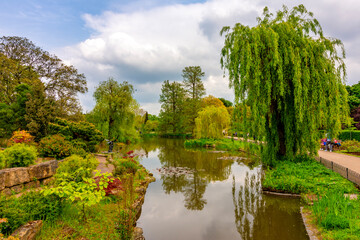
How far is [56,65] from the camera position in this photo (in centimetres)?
2091

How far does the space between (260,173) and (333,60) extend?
689 cm

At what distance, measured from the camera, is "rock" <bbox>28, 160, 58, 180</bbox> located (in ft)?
21.3

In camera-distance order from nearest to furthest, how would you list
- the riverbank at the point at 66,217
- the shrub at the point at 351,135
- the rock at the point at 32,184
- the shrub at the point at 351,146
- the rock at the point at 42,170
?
the riverbank at the point at 66,217
the rock at the point at 32,184
the rock at the point at 42,170
the shrub at the point at 351,146
the shrub at the point at 351,135

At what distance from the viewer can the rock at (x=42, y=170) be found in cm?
650

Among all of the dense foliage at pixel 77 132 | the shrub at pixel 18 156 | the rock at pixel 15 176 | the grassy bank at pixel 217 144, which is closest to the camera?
the rock at pixel 15 176

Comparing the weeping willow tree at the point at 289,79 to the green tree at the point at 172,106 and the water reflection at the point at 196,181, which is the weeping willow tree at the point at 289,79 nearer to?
the water reflection at the point at 196,181

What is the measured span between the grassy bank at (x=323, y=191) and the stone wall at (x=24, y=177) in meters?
7.94

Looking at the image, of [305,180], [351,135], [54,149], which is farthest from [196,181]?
[351,135]

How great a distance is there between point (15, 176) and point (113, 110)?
19.0 m

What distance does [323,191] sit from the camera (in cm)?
702

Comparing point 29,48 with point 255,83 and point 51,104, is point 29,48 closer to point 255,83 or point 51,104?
point 51,104

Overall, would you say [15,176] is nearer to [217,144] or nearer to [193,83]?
[217,144]

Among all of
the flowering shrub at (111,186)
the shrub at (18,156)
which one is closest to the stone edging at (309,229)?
the flowering shrub at (111,186)

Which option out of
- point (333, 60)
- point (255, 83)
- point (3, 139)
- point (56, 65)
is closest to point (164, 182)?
point (255, 83)
